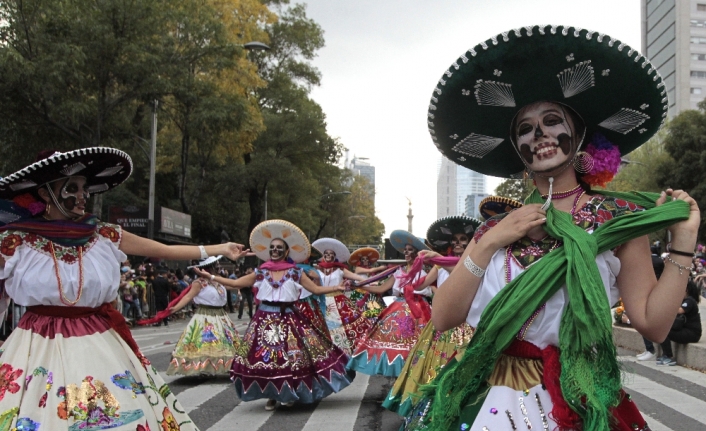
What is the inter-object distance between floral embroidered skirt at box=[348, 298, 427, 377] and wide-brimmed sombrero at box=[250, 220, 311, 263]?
1.49m

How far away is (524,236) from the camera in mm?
2609

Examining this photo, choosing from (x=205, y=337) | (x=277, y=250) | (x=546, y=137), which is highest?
(x=546, y=137)

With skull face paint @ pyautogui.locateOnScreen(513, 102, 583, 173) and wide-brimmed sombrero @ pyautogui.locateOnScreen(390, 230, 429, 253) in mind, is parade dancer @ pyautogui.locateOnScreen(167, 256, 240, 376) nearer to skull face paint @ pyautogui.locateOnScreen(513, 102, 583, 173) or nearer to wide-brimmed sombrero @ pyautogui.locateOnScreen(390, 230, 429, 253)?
wide-brimmed sombrero @ pyautogui.locateOnScreen(390, 230, 429, 253)

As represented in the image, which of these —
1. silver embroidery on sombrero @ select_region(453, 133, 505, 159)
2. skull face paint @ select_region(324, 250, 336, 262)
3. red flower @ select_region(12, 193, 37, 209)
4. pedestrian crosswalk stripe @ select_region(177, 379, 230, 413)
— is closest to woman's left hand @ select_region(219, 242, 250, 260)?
red flower @ select_region(12, 193, 37, 209)

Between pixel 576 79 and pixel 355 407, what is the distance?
620 centimetres

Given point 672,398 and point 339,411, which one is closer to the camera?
point 339,411

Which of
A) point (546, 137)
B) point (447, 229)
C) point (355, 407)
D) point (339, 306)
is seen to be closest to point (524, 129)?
point (546, 137)

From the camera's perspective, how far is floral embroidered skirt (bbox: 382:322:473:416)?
6707 mm

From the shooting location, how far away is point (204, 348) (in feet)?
33.9

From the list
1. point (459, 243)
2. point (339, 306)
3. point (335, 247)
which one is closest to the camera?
point (459, 243)

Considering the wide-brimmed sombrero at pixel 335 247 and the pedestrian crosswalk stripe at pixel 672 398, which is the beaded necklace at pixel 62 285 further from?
the wide-brimmed sombrero at pixel 335 247

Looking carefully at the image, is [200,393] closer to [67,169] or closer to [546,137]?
[67,169]

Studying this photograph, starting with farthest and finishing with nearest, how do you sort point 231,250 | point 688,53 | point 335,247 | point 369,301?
point 688,53 → point 335,247 → point 369,301 → point 231,250

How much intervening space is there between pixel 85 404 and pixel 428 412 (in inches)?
74.7
